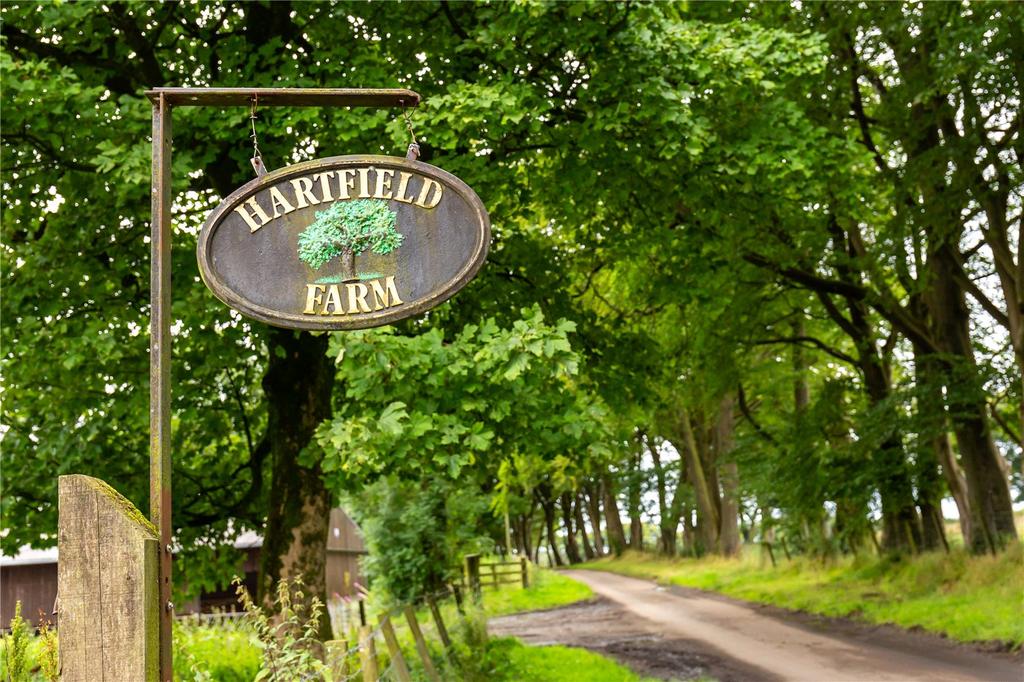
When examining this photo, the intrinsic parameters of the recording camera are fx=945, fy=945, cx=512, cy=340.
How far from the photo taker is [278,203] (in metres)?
4.08

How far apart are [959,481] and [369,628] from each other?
1327 cm

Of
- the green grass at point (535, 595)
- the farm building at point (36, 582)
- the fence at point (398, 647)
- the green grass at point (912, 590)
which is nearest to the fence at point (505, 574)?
the green grass at point (535, 595)

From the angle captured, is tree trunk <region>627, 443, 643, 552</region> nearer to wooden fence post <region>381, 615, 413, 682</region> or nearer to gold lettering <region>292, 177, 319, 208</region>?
wooden fence post <region>381, 615, 413, 682</region>

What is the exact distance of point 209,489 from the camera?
1261cm

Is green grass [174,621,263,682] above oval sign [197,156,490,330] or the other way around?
the other way around

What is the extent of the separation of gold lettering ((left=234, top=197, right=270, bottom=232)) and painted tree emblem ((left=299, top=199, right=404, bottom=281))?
0.61 ft

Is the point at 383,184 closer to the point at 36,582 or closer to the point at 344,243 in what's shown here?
the point at 344,243

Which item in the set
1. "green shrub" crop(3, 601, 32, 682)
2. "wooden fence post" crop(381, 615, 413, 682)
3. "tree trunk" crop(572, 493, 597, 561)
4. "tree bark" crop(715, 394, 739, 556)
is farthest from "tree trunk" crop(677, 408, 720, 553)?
"green shrub" crop(3, 601, 32, 682)

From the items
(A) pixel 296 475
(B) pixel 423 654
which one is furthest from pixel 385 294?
(B) pixel 423 654

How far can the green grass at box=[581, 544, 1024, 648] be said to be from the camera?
13.6 meters

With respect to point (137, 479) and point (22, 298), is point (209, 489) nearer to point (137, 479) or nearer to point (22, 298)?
point (137, 479)

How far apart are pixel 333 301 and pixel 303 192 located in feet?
1.66

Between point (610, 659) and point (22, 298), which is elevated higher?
point (22, 298)

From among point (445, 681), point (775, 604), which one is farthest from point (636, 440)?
point (445, 681)
